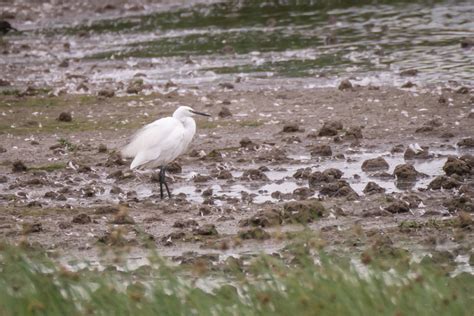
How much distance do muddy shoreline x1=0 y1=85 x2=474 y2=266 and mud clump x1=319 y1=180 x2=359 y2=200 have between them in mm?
20

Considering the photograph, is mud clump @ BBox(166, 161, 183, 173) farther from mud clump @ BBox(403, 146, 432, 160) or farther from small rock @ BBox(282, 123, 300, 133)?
mud clump @ BBox(403, 146, 432, 160)

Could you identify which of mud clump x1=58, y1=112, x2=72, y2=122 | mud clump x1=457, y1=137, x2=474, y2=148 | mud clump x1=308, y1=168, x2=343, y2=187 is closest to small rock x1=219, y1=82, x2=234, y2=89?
mud clump x1=58, y1=112, x2=72, y2=122

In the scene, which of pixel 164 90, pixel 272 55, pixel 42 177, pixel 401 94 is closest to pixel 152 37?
pixel 272 55

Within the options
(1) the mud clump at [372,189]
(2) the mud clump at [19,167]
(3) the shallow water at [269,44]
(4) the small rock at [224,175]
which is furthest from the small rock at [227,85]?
(1) the mud clump at [372,189]

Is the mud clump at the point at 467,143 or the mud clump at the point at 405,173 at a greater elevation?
the mud clump at the point at 405,173

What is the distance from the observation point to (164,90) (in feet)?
77.9

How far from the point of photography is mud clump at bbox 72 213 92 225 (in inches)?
540

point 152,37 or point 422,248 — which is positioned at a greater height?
point 422,248

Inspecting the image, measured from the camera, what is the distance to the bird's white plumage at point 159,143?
50.8ft

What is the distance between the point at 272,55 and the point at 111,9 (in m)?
14.7

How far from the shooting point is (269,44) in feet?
97.8

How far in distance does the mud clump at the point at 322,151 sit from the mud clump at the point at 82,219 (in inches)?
176

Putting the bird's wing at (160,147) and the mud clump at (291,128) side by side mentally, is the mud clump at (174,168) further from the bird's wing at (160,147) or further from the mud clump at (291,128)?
the mud clump at (291,128)

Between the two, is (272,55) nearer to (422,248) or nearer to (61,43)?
(61,43)
